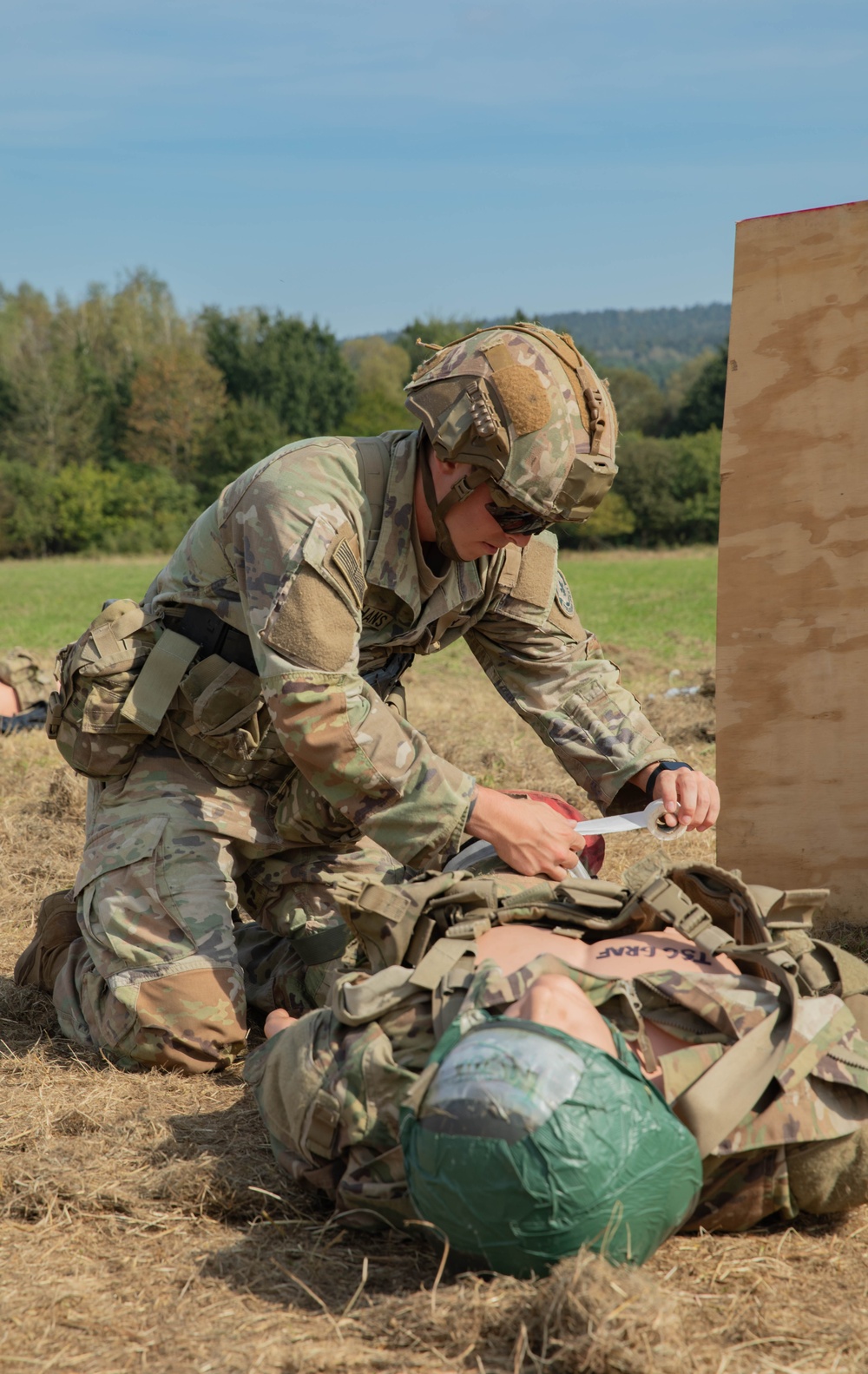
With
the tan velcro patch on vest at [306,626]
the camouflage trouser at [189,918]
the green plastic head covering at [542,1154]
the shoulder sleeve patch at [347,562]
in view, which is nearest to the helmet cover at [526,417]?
the shoulder sleeve patch at [347,562]

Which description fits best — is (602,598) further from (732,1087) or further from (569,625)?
(732,1087)

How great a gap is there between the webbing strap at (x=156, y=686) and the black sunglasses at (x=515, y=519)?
100cm

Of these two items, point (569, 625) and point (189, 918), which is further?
point (569, 625)

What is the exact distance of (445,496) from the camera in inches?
135

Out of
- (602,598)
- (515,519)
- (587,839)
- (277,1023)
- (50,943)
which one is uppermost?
(515,519)

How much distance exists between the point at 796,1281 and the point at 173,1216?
4.04ft

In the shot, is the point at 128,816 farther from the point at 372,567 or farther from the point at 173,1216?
the point at 173,1216

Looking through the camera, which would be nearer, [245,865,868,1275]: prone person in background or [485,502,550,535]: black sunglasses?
[245,865,868,1275]: prone person in background

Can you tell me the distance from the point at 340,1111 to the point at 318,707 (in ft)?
3.58

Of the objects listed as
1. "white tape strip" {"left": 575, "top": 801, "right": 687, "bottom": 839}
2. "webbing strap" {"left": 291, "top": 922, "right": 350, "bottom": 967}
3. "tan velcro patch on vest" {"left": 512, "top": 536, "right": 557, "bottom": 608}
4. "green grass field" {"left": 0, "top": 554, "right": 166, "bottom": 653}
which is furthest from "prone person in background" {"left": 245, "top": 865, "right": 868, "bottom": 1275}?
"green grass field" {"left": 0, "top": 554, "right": 166, "bottom": 653}

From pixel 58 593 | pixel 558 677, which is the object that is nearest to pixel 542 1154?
pixel 558 677

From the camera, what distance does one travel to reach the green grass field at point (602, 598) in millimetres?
14141

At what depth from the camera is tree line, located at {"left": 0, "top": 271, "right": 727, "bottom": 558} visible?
52031 mm

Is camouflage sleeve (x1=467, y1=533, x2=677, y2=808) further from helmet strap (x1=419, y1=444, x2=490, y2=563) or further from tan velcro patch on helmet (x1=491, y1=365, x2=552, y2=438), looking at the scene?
tan velcro patch on helmet (x1=491, y1=365, x2=552, y2=438)
